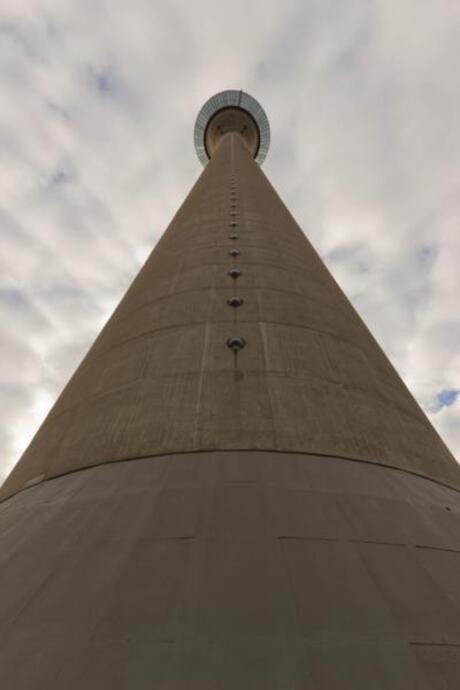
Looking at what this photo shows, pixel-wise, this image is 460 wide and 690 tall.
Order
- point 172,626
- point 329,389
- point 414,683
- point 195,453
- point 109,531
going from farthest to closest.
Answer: point 329,389 → point 195,453 → point 109,531 → point 172,626 → point 414,683

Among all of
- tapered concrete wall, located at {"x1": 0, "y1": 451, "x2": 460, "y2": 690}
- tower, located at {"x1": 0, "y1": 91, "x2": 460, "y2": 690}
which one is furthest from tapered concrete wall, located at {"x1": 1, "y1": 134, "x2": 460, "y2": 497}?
tapered concrete wall, located at {"x1": 0, "y1": 451, "x2": 460, "y2": 690}

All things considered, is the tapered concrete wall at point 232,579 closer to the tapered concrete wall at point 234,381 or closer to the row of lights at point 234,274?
the tapered concrete wall at point 234,381

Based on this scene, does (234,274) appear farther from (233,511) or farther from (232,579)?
(232,579)

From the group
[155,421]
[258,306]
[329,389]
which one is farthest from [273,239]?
[155,421]

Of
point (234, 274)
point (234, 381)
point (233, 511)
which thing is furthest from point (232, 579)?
point (234, 274)

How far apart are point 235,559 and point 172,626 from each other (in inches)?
39.1

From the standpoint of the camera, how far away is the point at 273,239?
13992 mm

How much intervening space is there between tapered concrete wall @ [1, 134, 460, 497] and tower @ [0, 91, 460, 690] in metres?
0.04

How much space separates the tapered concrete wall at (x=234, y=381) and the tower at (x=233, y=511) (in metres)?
0.04

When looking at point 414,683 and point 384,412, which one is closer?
point 414,683

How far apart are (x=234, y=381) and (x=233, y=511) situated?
2.92m

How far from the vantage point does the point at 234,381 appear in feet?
26.7

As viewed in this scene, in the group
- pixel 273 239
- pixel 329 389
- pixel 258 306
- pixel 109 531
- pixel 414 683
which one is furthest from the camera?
pixel 273 239

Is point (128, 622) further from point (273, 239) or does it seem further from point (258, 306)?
point (273, 239)
